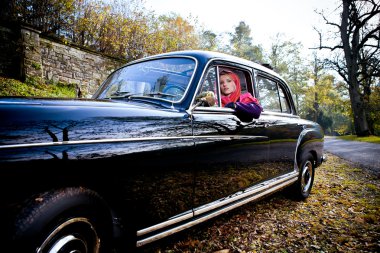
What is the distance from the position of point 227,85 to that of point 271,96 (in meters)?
1.03

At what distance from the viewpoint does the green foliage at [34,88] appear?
6930mm

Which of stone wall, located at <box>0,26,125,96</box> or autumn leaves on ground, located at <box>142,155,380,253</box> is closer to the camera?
autumn leaves on ground, located at <box>142,155,380,253</box>

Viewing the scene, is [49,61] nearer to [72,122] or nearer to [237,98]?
[237,98]

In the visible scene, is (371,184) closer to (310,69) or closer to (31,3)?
(31,3)

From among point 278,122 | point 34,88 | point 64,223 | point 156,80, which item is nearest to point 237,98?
point 278,122

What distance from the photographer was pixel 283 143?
10.6 feet

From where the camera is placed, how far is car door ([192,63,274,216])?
2.08m

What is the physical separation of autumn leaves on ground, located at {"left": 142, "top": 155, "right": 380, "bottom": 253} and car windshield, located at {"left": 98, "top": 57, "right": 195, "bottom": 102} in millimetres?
1303

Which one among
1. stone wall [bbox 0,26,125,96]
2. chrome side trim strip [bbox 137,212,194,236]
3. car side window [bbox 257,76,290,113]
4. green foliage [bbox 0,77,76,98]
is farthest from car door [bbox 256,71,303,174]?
stone wall [bbox 0,26,125,96]

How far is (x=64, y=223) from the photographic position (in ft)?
4.02

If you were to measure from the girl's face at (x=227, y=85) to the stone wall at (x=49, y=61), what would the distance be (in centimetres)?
816

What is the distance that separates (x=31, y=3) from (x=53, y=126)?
11.7 meters

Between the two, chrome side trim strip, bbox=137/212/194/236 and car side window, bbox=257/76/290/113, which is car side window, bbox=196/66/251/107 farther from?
chrome side trim strip, bbox=137/212/194/236

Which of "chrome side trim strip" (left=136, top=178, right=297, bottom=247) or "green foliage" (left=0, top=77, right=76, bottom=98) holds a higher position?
"green foliage" (left=0, top=77, right=76, bottom=98)
